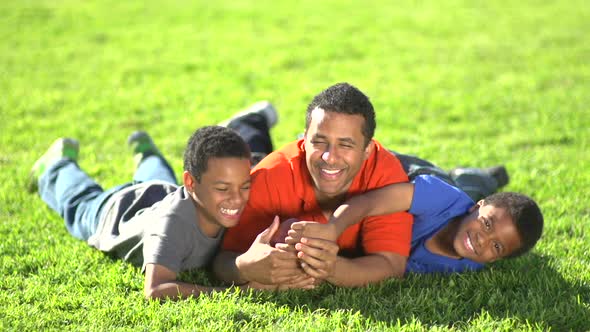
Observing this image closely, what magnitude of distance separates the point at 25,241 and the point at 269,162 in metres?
2.00

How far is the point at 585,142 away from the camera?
852cm

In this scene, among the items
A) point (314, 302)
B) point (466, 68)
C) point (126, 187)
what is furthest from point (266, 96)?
point (314, 302)

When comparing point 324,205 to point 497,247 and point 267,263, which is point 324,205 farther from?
point 497,247

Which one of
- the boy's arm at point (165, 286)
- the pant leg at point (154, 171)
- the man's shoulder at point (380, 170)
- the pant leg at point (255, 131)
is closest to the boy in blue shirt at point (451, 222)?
the man's shoulder at point (380, 170)

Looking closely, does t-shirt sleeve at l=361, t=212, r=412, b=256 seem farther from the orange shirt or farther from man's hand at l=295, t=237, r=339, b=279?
man's hand at l=295, t=237, r=339, b=279

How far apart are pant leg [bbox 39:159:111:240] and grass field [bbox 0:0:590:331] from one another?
0.11m

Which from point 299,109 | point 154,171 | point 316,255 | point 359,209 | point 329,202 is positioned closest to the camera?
point 316,255

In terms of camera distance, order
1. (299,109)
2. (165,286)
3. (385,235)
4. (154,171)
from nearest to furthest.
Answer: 1. (165,286)
2. (385,235)
3. (154,171)
4. (299,109)

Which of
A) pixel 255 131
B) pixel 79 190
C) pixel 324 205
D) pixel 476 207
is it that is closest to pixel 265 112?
pixel 255 131

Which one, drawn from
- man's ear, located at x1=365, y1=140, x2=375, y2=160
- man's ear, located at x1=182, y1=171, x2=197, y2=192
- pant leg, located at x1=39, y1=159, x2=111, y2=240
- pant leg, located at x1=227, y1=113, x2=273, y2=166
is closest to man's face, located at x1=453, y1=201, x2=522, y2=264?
man's ear, located at x1=365, y1=140, x2=375, y2=160

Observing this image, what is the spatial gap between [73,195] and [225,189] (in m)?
1.85

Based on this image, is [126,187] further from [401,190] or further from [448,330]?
[448,330]

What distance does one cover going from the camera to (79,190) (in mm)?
6395

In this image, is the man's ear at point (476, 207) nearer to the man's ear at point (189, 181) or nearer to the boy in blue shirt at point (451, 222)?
the boy in blue shirt at point (451, 222)
